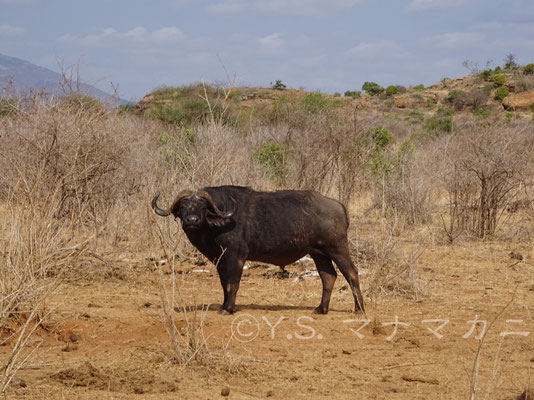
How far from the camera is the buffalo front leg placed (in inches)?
310

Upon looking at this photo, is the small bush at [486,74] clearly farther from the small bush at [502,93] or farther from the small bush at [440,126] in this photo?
the small bush at [440,126]

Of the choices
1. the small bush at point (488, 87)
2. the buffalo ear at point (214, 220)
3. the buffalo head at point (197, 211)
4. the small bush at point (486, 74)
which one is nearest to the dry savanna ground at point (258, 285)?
the buffalo head at point (197, 211)

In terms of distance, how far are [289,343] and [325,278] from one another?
1547 millimetres

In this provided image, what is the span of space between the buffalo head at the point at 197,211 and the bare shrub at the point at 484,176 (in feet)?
18.8

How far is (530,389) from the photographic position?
5.24 metres

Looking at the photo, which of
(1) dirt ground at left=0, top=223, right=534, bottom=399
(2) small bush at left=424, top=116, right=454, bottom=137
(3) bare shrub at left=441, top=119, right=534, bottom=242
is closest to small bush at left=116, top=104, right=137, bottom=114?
(1) dirt ground at left=0, top=223, right=534, bottom=399

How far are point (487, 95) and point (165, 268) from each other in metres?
37.2

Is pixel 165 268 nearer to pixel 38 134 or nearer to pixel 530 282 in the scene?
pixel 38 134

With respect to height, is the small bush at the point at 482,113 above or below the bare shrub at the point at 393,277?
above

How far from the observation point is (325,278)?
26.7ft

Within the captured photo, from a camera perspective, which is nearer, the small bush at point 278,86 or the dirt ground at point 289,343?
the dirt ground at point 289,343

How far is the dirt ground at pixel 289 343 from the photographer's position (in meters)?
5.38

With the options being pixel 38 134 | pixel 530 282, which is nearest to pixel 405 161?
pixel 530 282

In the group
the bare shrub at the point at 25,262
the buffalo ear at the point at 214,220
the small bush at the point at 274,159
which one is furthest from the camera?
the small bush at the point at 274,159
